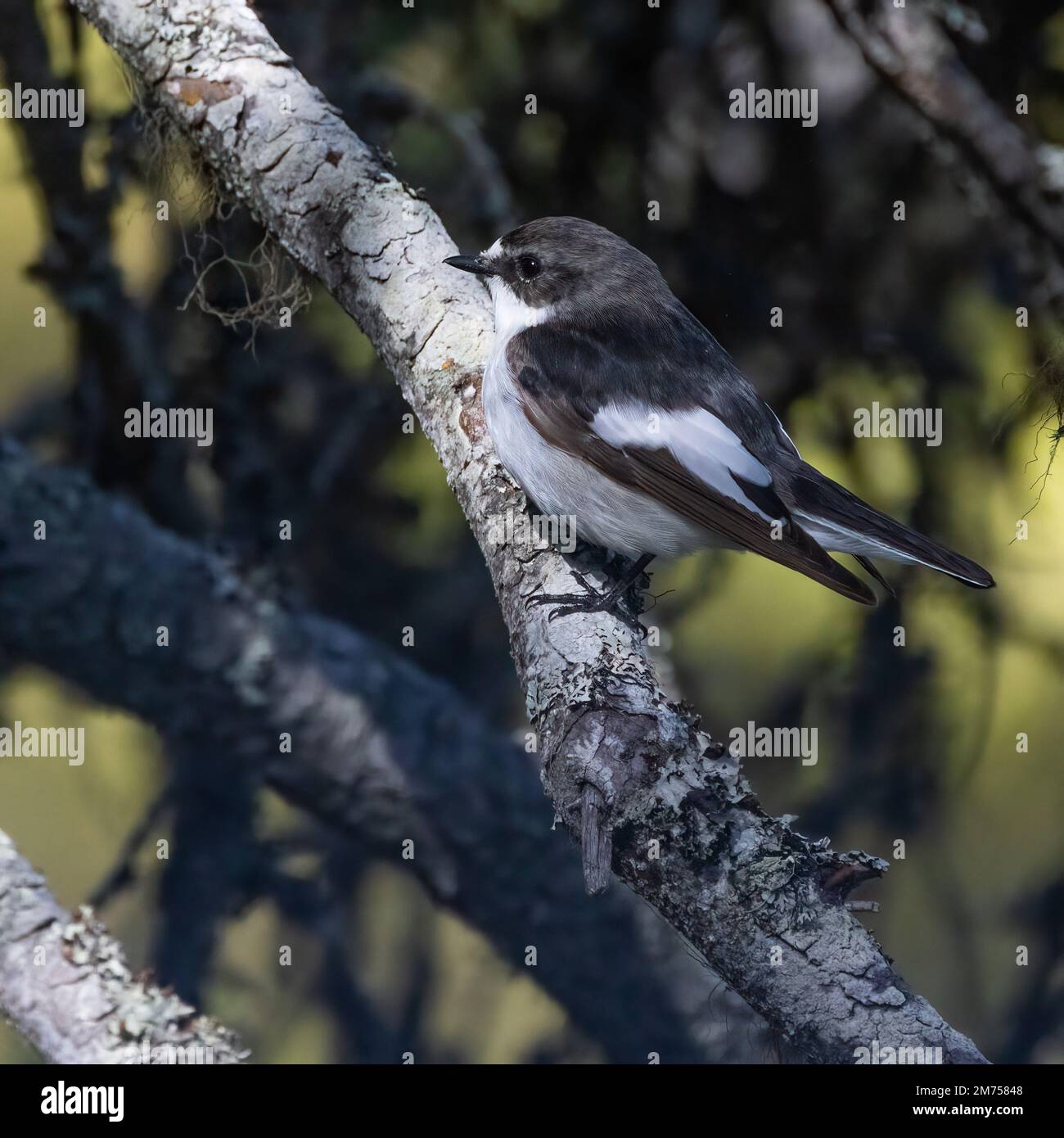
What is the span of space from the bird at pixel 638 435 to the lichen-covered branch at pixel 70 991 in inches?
30.2

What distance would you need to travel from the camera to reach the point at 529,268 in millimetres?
1666

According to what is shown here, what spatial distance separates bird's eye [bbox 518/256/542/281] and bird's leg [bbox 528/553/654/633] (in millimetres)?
494

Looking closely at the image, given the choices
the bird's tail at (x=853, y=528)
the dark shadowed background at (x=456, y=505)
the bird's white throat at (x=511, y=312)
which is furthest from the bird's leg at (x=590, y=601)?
the dark shadowed background at (x=456, y=505)

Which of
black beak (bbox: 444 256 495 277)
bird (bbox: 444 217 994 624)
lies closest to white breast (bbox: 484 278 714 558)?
bird (bbox: 444 217 994 624)

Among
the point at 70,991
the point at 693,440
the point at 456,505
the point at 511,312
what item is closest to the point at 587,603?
the point at 693,440

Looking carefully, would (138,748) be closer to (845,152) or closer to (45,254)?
(45,254)

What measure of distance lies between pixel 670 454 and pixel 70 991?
104 centimetres

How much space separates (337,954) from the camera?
8.52ft

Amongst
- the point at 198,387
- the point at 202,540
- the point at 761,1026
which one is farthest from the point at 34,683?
the point at 761,1026

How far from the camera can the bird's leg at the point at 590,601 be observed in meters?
1.29

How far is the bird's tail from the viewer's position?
4.63ft

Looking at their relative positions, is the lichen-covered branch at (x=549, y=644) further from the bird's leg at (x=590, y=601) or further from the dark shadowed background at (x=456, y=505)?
the dark shadowed background at (x=456, y=505)

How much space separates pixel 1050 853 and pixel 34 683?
225 cm

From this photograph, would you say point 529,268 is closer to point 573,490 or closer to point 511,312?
point 511,312
